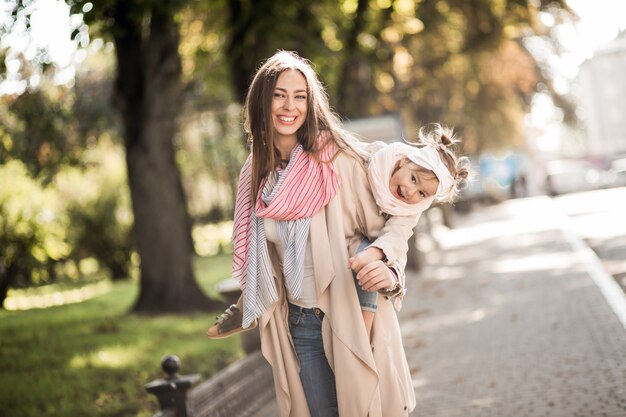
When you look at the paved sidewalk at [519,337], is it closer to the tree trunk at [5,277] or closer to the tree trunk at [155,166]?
the tree trunk at [155,166]

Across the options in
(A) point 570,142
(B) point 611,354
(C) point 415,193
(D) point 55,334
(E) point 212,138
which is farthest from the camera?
(A) point 570,142

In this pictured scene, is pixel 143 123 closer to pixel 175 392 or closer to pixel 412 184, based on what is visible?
pixel 175 392

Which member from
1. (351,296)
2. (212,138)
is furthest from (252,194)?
(212,138)

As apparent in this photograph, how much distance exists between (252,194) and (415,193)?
28.2 inches

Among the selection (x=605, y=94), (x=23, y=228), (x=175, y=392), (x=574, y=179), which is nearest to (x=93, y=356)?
(x=175, y=392)

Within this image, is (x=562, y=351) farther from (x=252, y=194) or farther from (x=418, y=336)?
(x=252, y=194)

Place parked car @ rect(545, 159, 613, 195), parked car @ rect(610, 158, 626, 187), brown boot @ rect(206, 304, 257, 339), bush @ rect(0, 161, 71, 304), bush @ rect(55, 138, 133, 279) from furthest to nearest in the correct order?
1. parked car @ rect(545, 159, 613, 195)
2. parked car @ rect(610, 158, 626, 187)
3. bush @ rect(55, 138, 133, 279)
4. bush @ rect(0, 161, 71, 304)
5. brown boot @ rect(206, 304, 257, 339)

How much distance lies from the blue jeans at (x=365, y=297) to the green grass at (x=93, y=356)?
4.57 m

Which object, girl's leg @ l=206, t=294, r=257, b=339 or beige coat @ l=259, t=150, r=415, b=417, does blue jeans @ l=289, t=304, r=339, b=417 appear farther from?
girl's leg @ l=206, t=294, r=257, b=339

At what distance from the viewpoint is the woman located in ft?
11.6

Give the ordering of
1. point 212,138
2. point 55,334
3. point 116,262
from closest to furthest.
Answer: point 55,334 < point 116,262 < point 212,138

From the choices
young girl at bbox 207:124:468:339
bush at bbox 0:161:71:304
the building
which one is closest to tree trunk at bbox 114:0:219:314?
bush at bbox 0:161:71:304

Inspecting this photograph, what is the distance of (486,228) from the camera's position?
30406 millimetres

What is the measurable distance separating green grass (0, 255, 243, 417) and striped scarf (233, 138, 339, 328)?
4.41 m
